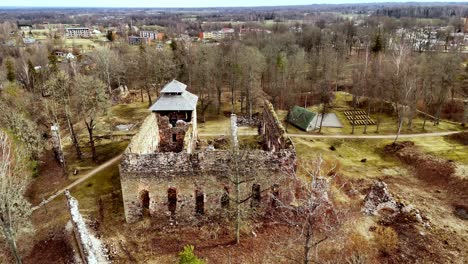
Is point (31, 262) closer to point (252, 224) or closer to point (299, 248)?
point (252, 224)

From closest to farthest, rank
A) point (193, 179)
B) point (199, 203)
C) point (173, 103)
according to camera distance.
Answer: point (193, 179)
point (199, 203)
point (173, 103)

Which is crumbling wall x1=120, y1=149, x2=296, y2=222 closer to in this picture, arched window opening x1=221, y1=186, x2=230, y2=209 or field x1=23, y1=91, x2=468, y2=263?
arched window opening x1=221, y1=186, x2=230, y2=209

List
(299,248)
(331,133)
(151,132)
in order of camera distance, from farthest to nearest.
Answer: (331,133), (151,132), (299,248)

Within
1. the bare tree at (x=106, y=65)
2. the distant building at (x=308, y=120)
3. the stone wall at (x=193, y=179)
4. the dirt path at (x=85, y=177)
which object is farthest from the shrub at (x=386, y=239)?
the bare tree at (x=106, y=65)

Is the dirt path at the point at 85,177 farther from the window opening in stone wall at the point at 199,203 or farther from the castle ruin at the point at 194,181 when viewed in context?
the window opening in stone wall at the point at 199,203

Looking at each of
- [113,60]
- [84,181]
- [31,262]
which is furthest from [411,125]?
[113,60]

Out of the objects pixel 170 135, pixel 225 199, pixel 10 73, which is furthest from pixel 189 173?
pixel 10 73

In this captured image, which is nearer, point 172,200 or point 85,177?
point 172,200

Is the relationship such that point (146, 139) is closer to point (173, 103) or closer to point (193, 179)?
point (173, 103)
